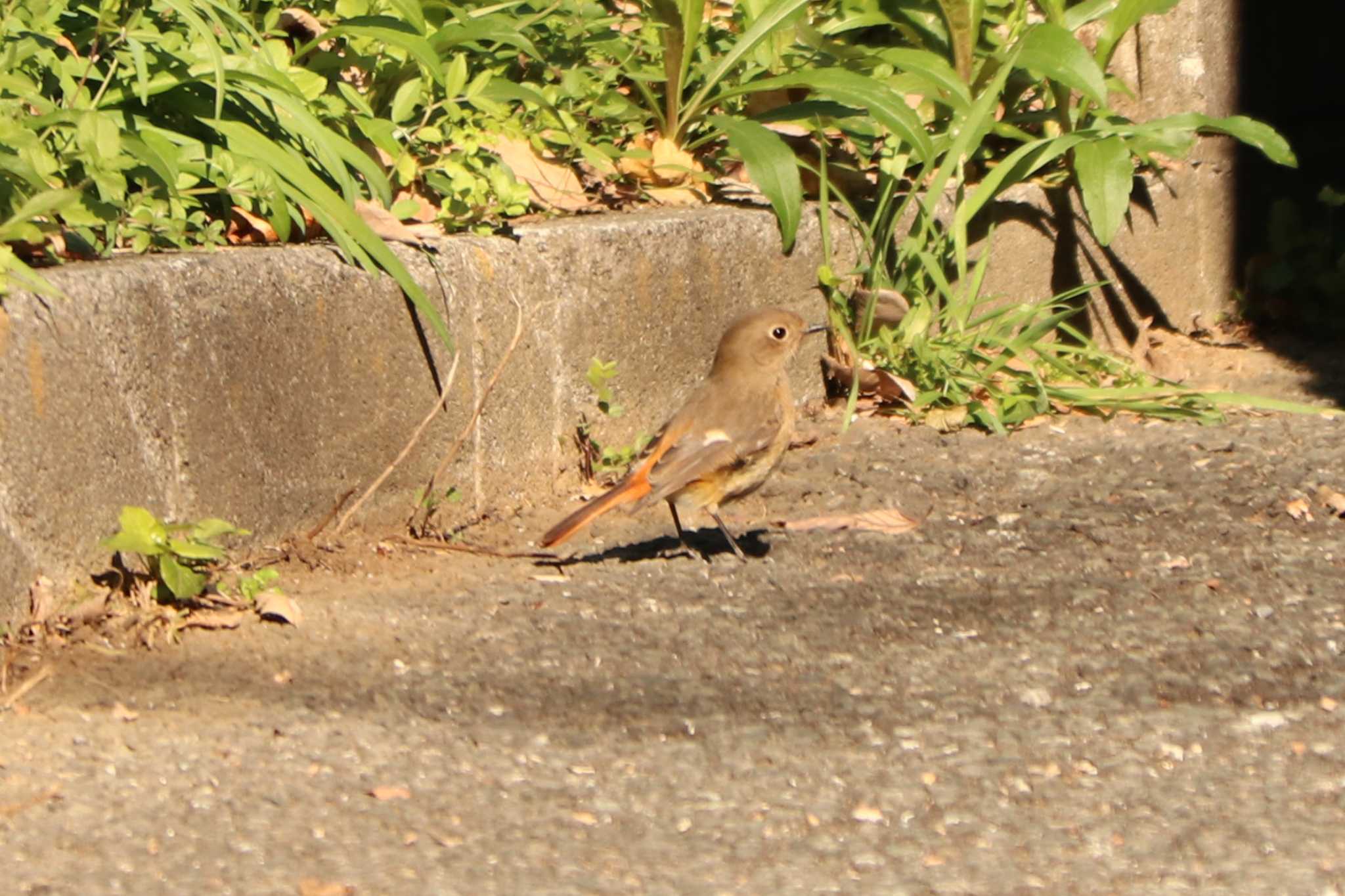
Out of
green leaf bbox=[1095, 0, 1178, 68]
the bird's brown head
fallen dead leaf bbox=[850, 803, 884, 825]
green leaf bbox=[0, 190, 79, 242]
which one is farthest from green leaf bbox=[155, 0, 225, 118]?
green leaf bbox=[1095, 0, 1178, 68]

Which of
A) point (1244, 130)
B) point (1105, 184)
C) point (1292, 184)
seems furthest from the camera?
point (1292, 184)

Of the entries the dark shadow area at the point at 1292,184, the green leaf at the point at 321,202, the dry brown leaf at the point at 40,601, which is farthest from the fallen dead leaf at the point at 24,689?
the dark shadow area at the point at 1292,184

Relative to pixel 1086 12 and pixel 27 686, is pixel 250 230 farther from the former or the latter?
pixel 1086 12

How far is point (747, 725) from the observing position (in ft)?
10.5

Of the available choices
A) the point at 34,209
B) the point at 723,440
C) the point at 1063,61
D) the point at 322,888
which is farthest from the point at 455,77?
the point at 322,888

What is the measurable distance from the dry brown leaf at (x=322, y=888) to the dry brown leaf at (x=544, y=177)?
295 cm

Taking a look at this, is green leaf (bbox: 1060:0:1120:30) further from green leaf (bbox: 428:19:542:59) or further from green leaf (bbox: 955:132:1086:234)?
green leaf (bbox: 428:19:542:59)

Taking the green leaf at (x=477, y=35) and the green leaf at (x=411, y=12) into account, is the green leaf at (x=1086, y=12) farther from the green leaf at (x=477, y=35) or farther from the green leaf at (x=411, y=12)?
the green leaf at (x=411, y=12)

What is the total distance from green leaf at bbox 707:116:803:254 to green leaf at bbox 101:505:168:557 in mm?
2369

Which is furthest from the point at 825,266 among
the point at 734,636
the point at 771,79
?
the point at 734,636

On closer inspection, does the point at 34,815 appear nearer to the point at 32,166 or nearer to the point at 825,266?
the point at 32,166

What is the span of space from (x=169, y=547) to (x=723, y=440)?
152 centimetres

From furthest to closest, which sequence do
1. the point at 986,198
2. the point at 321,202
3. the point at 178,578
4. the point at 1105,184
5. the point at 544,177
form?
the point at 986,198, the point at 1105,184, the point at 544,177, the point at 321,202, the point at 178,578

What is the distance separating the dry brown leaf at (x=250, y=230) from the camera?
4289 millimetres
